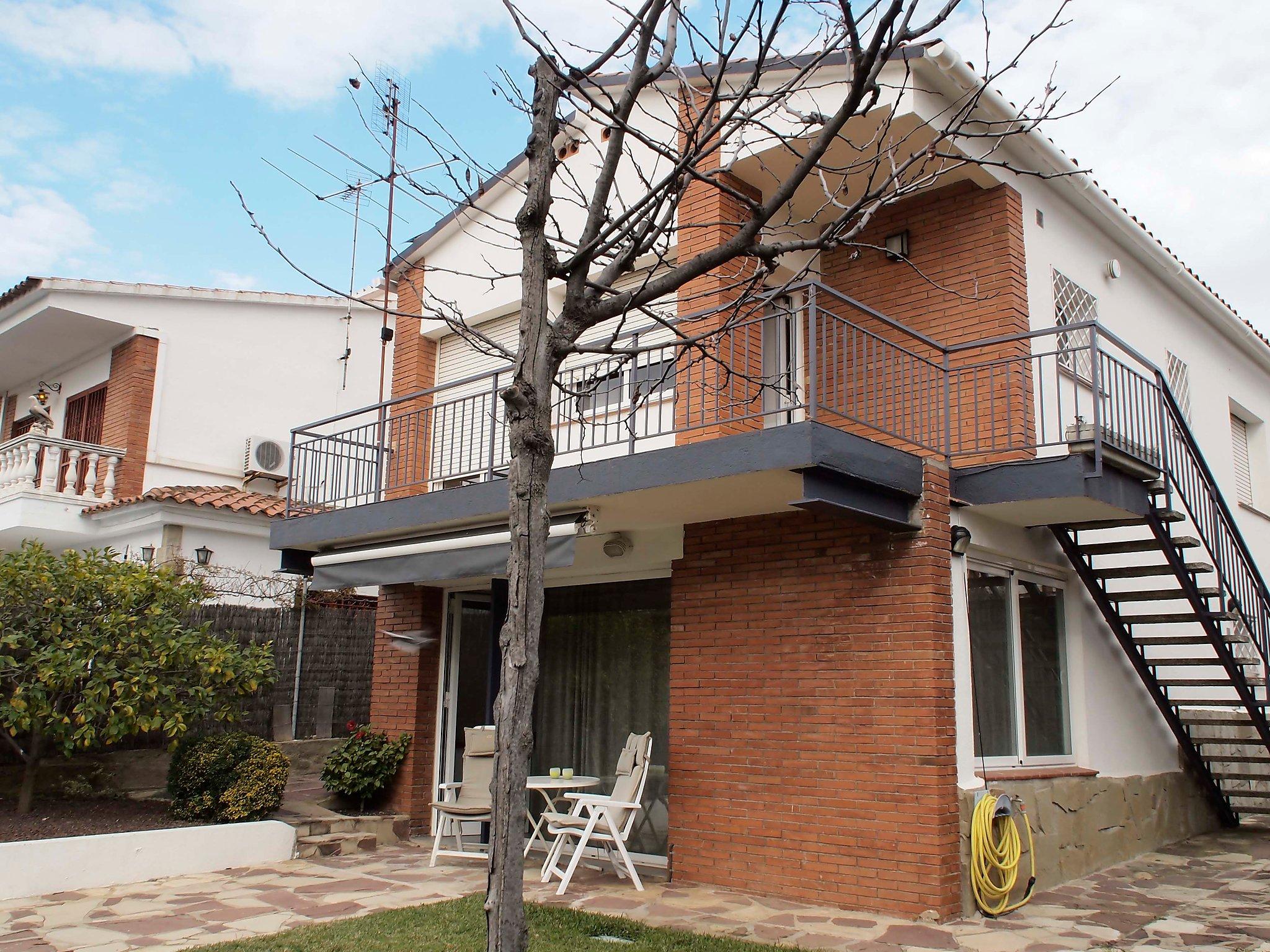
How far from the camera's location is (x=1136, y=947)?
6512mm

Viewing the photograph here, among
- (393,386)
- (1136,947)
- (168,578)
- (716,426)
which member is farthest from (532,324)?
(393,386)

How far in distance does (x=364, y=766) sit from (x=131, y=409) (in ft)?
28.1

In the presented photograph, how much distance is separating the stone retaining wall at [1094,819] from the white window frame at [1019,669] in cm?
20

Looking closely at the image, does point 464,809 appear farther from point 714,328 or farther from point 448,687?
point 714,328

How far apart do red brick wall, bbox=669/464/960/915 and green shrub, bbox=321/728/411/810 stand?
3.75m

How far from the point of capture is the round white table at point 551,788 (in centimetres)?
896

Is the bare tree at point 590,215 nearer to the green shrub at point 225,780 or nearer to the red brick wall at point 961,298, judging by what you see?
the red brick wall at point 961,298

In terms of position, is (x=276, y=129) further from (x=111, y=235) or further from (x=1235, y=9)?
(x=1235, y=9)

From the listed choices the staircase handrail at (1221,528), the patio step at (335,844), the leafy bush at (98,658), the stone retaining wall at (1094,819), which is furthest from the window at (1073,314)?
the leafy bush at (98,658)

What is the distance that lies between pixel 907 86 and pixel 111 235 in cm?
608

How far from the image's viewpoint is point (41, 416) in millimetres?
17500

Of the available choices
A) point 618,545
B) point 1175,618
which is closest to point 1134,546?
point 1175,618

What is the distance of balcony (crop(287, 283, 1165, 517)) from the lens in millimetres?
7953

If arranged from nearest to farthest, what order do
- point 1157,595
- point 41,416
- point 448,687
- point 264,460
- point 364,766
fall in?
point 1157,595, point 364,766, point 448,687, point 41,416, point 264,460
